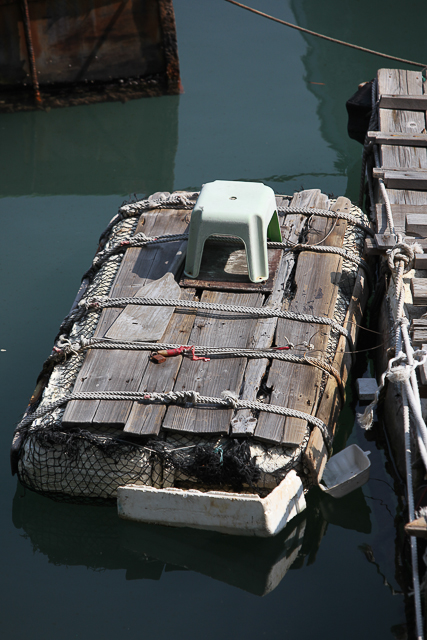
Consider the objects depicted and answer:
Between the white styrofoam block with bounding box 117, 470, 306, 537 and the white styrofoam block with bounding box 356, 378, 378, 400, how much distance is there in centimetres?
119

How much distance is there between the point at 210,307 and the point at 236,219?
0.68 meters

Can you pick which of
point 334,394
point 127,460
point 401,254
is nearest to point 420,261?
point 401,254

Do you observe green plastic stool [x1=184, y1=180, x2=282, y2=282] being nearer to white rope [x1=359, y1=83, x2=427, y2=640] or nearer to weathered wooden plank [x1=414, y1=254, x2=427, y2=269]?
white rope [x1=359, y1=83, x2=427, y2=640]

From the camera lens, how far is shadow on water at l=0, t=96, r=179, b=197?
26.8 feet

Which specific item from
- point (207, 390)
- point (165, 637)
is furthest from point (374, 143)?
point (165, 637)

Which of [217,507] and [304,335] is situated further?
[304,335]

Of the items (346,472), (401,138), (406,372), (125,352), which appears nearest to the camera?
(406,372)

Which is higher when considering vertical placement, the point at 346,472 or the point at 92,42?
the point at 92,42

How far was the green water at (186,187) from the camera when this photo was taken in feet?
13.0

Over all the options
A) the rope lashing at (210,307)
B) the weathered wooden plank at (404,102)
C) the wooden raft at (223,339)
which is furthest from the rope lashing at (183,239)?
the weathered wooden plank at (404,102)

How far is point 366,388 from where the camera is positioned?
505cm

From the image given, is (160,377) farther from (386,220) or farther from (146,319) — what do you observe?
(386,220)

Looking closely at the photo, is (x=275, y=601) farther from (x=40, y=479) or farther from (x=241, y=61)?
(x=241, y=61)

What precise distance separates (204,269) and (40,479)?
2072 mm
